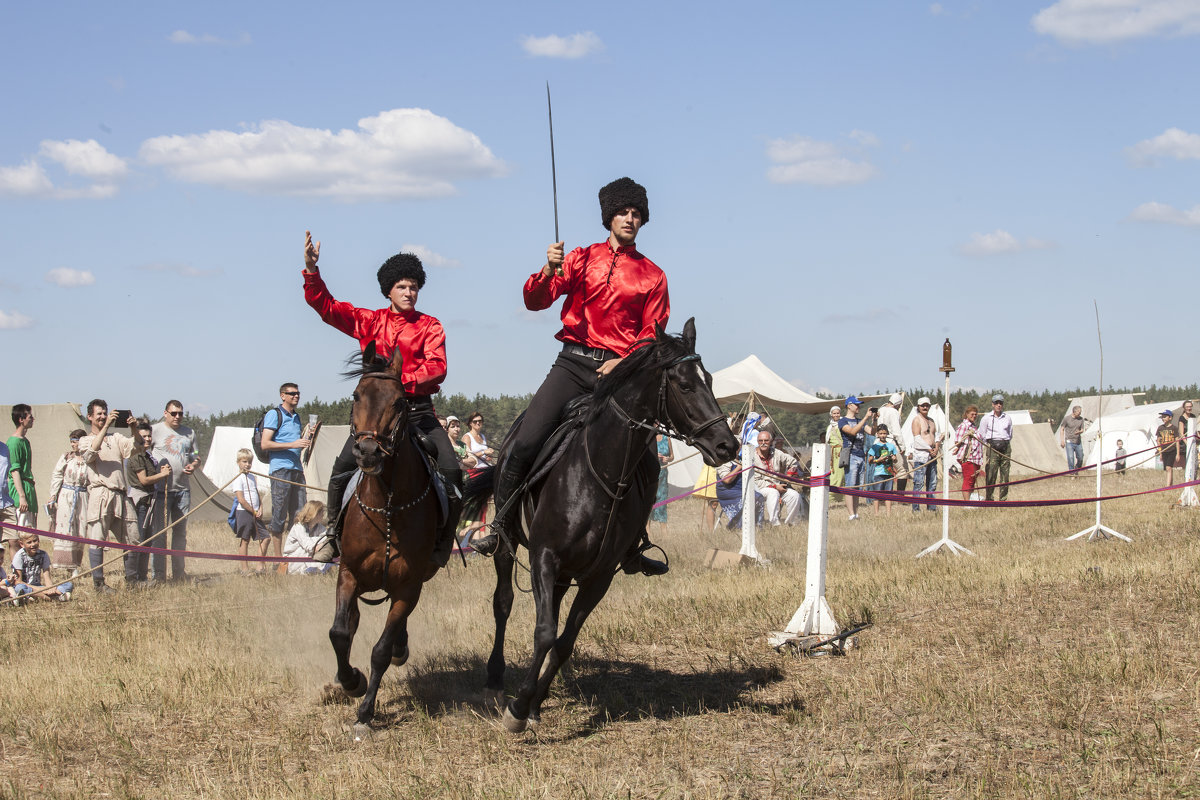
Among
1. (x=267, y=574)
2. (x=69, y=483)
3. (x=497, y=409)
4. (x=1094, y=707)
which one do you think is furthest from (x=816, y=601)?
(x=497, y=409)

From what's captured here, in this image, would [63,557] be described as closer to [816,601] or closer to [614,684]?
[614,684]

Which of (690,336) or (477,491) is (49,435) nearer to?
(477,491)

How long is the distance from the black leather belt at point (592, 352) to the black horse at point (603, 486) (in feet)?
2.51

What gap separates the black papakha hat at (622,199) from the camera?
7801 millimetres

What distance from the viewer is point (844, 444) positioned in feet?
66.8

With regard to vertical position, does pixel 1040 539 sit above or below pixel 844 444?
below

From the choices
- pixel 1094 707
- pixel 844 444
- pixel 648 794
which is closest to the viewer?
pixel 648 794

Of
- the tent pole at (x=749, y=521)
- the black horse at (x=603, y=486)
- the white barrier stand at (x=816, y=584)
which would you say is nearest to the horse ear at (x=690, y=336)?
the black horse at (x=603, y=486)

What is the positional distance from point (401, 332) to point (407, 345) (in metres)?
0.12

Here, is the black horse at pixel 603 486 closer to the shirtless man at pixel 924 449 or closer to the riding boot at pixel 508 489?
the riding boot at pixel 508 489

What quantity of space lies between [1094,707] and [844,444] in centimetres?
1386

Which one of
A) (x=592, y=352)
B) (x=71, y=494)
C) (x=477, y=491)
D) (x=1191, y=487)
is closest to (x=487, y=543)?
(x=477, y=491)

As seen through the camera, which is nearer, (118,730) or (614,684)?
(118,730)

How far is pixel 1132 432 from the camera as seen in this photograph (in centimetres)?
3659
